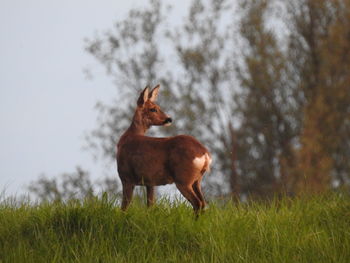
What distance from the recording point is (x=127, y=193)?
29.5 ft

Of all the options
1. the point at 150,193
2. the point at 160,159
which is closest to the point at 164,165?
the point at 160,159

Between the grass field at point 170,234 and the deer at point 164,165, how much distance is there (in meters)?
0.25

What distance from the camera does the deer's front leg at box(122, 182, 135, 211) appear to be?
890 centimetres

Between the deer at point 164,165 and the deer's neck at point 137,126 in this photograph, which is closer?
the deer at point 164,165

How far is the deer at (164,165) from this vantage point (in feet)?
28.3

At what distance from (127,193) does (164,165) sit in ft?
2.11

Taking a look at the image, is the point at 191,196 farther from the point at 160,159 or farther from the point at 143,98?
the point at 143,98

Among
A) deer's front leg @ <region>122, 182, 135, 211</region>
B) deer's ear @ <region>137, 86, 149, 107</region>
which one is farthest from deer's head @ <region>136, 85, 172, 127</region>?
deer's front leg @ <region>122, 182, 135, 211</region>

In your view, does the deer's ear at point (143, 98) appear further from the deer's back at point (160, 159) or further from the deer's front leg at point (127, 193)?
the deer's front leg at point (127, 193)

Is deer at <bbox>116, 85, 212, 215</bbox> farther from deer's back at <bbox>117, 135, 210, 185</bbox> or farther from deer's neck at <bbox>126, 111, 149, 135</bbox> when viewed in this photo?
deer's neck at <bbox>126, 111, 149, 135</bbox>

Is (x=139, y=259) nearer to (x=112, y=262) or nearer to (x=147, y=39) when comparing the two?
(x=112, y=262)

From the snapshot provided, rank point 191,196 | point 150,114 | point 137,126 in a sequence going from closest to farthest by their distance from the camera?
point 191,196 < point 137,126 < point 150,114

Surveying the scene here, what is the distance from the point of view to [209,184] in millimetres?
23859

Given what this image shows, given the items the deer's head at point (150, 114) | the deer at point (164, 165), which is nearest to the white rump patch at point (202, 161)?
the deer at point (164, 165)
